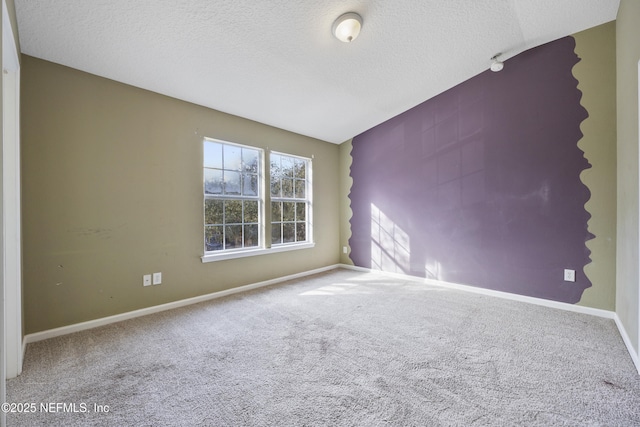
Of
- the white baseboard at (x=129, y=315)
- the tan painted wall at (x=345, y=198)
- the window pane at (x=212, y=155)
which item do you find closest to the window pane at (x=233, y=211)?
the window pane at (x=212, y=155)

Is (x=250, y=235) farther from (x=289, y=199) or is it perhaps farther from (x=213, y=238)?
(x=289, y=199)

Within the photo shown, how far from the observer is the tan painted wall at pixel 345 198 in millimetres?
4961

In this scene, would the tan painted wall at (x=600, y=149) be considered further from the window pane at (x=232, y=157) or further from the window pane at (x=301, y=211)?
the window pane at (x=232, y=157)

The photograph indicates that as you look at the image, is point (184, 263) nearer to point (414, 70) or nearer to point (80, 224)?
point (80, 224)

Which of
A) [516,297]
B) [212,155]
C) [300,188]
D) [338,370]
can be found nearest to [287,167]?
[300,188]

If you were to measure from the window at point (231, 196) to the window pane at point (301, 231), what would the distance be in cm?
75

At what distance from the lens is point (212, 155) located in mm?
3361

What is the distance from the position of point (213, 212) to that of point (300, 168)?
5.47 ft

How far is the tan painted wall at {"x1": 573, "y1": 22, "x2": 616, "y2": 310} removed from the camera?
8.73 ft

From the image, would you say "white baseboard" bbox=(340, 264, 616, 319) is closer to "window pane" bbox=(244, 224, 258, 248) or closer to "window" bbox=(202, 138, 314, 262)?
"window" bbox=(202, 138, 314, 262)

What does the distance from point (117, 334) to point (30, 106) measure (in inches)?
79.2

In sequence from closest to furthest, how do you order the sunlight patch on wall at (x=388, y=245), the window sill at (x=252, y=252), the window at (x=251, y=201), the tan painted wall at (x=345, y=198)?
the window sill at (x=252, y=252) < the window at (x=251, y=201) < the sunlight patch on wall at (x=388, y=245) < the tan painted wall at (x=345, y=198)

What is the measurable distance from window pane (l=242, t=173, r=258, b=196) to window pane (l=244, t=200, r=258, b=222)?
126 millimetres

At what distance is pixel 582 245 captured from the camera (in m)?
2.83
